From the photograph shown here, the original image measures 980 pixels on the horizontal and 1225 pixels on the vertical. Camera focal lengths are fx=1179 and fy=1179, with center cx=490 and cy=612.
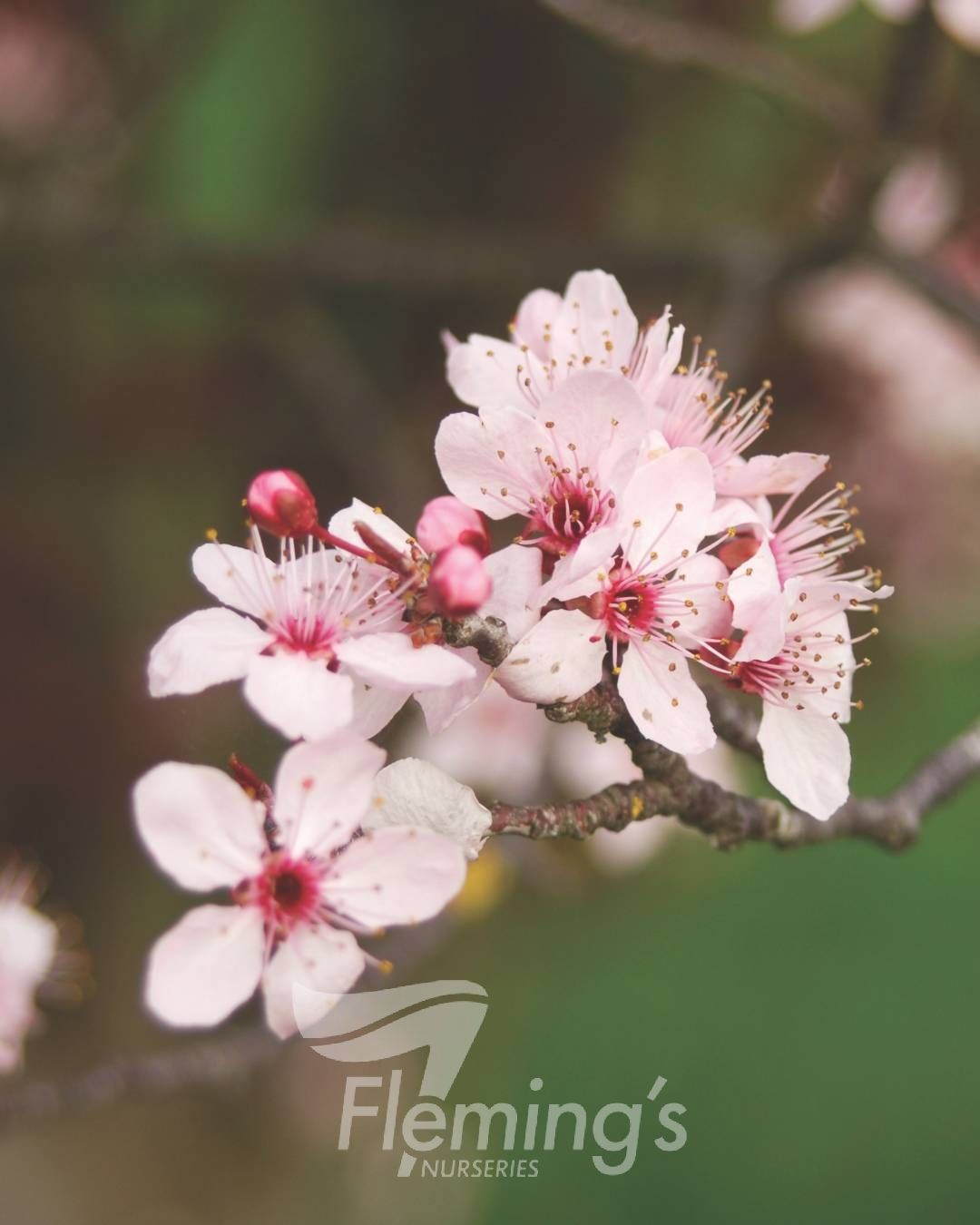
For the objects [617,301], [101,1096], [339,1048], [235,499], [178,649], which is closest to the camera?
[178,649]

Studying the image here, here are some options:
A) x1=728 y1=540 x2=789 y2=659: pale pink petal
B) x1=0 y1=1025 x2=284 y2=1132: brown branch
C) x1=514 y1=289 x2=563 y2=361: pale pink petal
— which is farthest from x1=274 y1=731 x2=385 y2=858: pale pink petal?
x1=0 y1=1025 x2=284 y2=1132: brown branch

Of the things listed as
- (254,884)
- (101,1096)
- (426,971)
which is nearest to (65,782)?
(426,971)

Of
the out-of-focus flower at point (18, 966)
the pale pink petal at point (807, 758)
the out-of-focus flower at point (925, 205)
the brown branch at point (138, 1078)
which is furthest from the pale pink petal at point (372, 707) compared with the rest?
the out-of-focus flower at point (925, 205)

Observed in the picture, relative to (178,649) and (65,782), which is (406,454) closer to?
(65,782)

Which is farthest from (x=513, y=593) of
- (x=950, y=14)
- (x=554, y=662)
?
(x=950, y=14)

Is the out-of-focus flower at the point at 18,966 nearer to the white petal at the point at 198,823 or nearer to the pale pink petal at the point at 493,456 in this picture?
the white petal at the point at 198,823

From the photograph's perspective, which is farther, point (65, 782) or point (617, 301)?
point (65, 782)
